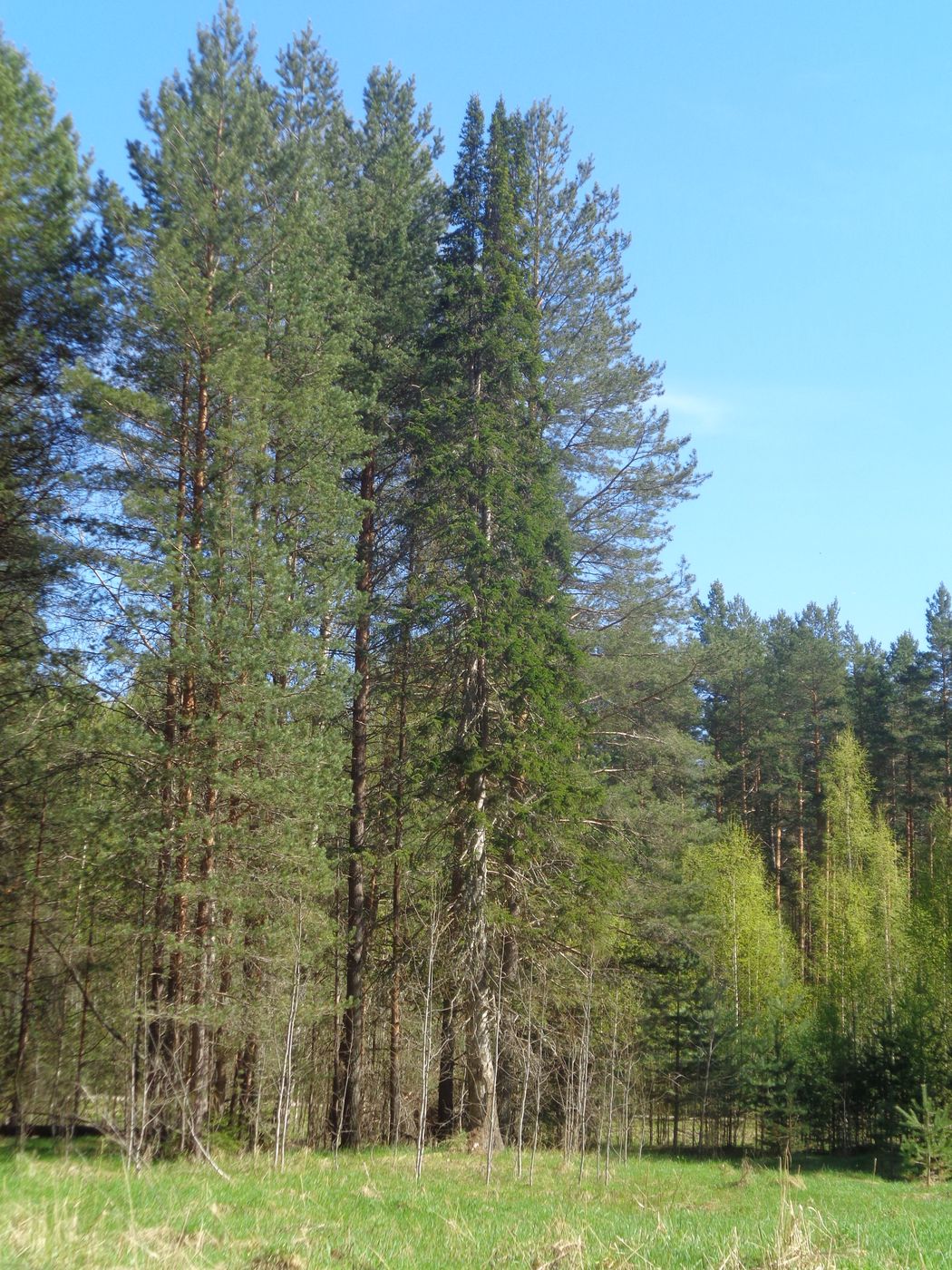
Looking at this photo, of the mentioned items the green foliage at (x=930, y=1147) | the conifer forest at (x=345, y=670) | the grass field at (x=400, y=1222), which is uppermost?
the conifer forest at (x=345, y=670)

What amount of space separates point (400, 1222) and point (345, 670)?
768cm

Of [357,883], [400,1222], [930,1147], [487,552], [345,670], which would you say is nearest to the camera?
[400,1222]

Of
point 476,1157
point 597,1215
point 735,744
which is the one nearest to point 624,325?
point 476,1157

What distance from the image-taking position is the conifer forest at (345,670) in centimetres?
1296

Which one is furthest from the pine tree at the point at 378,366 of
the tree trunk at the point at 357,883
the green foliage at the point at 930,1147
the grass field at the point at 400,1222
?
the green foliage at the point at 930,1147

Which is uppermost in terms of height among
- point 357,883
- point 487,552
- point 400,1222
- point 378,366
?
point 378,366

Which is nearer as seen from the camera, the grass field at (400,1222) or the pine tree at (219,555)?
the grass field at (400,1222)

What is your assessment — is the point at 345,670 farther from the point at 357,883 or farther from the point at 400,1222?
the point at 400,1222

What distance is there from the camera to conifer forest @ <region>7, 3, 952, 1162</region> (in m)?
13.0

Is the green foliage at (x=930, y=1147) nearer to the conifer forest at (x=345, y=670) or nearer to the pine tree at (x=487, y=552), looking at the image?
the conifer forest at (x=345, y=670)

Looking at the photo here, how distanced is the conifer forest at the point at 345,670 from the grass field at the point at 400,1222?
41.1 inches

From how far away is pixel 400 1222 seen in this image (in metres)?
8.38

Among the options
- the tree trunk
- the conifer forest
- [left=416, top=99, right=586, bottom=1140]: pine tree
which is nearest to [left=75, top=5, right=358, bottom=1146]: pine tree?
the conifer forest

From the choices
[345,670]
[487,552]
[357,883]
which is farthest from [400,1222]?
[487,552]
